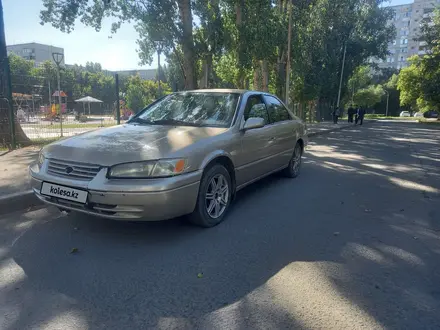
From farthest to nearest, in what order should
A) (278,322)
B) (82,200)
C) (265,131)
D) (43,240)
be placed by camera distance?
1. (265,131)
2. (43,240)
3. (82,200)
4. (278,322)

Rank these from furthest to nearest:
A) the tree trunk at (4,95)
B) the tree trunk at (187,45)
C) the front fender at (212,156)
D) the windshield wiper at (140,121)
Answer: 1. the tree trunk at (187,45)
2. the tree trunk at (4,95)
3. the windshield wiper at (140,121)
4. the front fender at (212,156)

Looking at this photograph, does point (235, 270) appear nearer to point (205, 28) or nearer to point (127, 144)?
point (127, 144)

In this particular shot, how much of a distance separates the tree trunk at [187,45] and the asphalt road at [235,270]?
9.44 meters

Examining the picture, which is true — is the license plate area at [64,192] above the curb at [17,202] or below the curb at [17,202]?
above

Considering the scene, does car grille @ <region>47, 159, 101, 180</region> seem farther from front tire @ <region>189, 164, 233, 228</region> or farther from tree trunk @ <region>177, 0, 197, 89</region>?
tree trunk @ <region>177, 0, 197, 89</region>

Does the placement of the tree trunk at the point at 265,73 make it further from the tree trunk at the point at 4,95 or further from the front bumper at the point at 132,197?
the front bumper at the point at 132,197

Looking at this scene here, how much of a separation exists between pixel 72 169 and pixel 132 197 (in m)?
0.77

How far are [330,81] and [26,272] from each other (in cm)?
3256

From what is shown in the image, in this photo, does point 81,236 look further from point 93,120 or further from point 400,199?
point 93,120

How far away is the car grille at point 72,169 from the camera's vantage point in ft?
11.6

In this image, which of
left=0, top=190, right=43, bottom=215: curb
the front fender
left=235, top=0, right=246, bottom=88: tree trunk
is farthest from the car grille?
left=235, top=0, right=246, bottom=88: tree trunk

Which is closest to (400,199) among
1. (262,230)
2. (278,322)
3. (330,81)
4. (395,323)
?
(262,230)

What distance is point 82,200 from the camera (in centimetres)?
350

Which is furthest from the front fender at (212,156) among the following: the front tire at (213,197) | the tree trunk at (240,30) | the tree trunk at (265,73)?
the tree trunk at (265,73)
